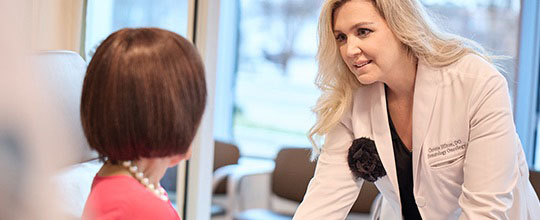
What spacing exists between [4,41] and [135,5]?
1.33 metres

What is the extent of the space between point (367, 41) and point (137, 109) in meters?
0.83

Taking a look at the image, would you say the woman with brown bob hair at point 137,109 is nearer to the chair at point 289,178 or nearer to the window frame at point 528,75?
the chair at point 289,178

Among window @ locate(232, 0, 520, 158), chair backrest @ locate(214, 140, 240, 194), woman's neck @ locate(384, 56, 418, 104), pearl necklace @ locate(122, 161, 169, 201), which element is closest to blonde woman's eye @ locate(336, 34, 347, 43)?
woman's neck @ locate(384, 56, 418, 104)

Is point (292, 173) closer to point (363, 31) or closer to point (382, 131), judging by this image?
point (382, 131)

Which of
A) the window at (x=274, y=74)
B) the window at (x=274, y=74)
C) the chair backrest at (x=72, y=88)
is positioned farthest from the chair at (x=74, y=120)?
the window at (x=274, y=74)

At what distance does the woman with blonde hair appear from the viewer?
1.51 metres

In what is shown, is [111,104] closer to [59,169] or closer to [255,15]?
[59,169]

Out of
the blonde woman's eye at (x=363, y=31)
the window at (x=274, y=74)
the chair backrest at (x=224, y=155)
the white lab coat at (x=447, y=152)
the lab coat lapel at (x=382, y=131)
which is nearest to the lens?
the white lab coat at (x=447, y=152)

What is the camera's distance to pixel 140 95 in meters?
0.90

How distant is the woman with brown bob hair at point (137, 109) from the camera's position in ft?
2.95

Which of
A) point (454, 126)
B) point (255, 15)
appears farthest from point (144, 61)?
point (255, 15)

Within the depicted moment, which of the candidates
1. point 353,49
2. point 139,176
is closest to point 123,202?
point 139,176

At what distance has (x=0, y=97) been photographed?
0.54 m

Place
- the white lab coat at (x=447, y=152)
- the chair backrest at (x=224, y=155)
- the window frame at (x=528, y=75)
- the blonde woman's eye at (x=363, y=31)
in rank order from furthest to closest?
the chair backrest at (x=224, y=155) < the window frame at (x=528, y=75) < the blonde woman's eye at (x=363, y=31) < the white lab coat at (x=447, y=152)
